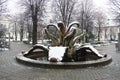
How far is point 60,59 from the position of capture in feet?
43.8

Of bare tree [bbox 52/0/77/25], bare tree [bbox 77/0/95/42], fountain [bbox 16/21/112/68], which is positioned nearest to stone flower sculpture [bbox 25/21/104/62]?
fountain [bbox 16/21/112/68]

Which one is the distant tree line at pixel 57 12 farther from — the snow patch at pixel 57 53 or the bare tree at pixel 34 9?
the snow patch at pixel 57 53

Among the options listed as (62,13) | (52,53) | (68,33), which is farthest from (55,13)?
(52,53)

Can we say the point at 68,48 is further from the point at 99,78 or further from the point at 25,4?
the point at 25,4

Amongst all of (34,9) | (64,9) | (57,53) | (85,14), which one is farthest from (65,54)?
(85,14)

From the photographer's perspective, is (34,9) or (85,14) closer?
(34,9)

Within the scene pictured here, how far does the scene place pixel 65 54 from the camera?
1441 cm

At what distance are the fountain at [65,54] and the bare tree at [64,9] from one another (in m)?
18.0

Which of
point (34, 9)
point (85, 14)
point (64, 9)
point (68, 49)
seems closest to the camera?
point (68, 49)

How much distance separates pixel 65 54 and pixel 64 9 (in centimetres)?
2222

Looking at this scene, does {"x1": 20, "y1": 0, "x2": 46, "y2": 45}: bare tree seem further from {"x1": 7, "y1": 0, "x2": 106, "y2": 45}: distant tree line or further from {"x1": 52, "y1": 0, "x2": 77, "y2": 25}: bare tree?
{"x1": 52, "y1": 0, "x2": 77, "y2": 25}: bare tree

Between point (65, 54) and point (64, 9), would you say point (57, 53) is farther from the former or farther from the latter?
point (64, 9)

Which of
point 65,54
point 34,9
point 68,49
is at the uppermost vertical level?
point 34,9

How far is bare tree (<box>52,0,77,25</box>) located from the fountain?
18.0 metres
